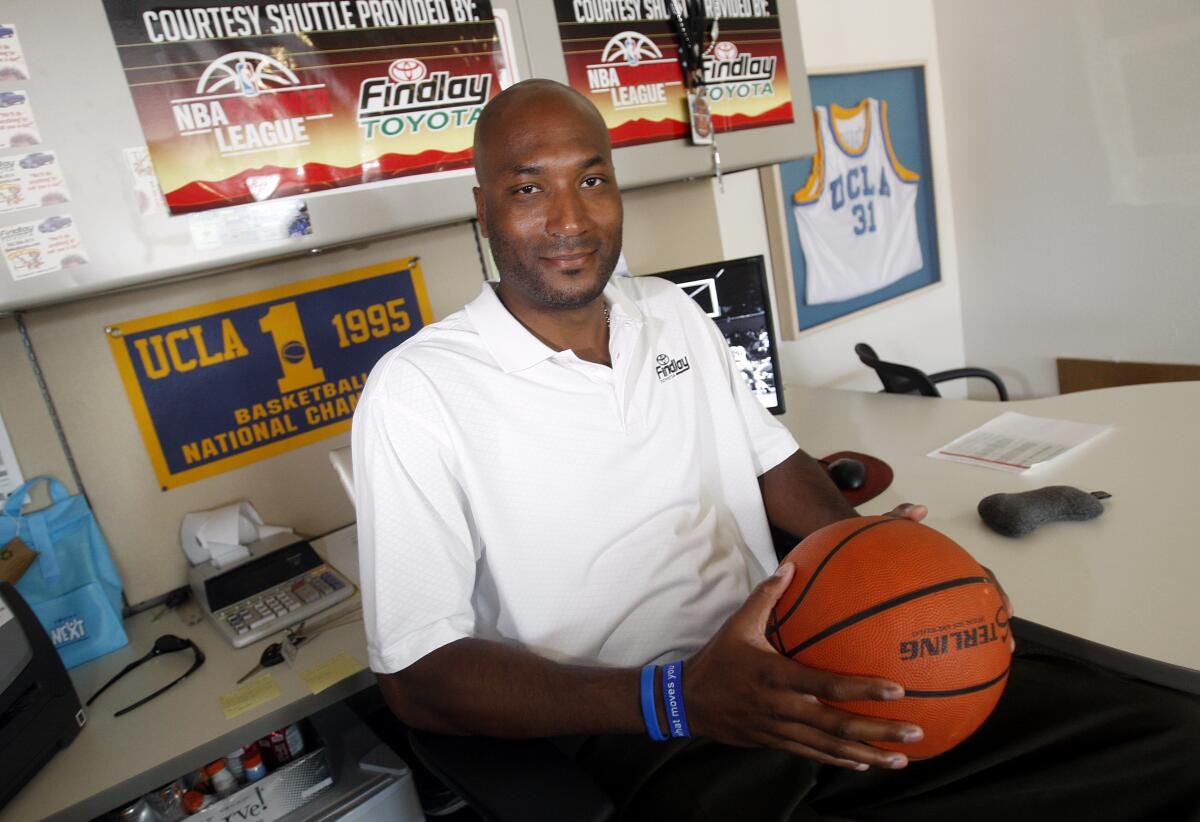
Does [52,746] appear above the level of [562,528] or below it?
below

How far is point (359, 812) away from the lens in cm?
127

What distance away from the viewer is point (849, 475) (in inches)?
58.0

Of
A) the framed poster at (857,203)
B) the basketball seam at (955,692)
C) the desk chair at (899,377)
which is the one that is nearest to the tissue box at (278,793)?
the basketball seam at (955,692)

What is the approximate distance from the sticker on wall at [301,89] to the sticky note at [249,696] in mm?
764

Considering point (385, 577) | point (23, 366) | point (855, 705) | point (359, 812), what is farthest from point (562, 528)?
point (23, 366)

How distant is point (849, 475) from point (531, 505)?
2.30ft

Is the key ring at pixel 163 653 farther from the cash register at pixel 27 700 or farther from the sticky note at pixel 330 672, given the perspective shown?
the sticky note at pixel 330 672

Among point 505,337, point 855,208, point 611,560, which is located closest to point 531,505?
point 611,560

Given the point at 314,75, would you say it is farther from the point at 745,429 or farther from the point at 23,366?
the point at 745,429

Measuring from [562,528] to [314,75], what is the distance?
2.94 feet

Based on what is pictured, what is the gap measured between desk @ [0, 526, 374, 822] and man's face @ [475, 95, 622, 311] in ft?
2.23

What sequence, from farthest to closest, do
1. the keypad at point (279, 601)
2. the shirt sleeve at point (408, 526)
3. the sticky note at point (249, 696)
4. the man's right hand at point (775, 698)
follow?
the keypad at point (279, 601), the sticky note at point (249, 696), the shirt sleeve at point (408, 526), the man's right hand at point (775, 698)

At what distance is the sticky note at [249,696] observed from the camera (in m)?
1.12

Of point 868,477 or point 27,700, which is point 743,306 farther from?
point 27,700
